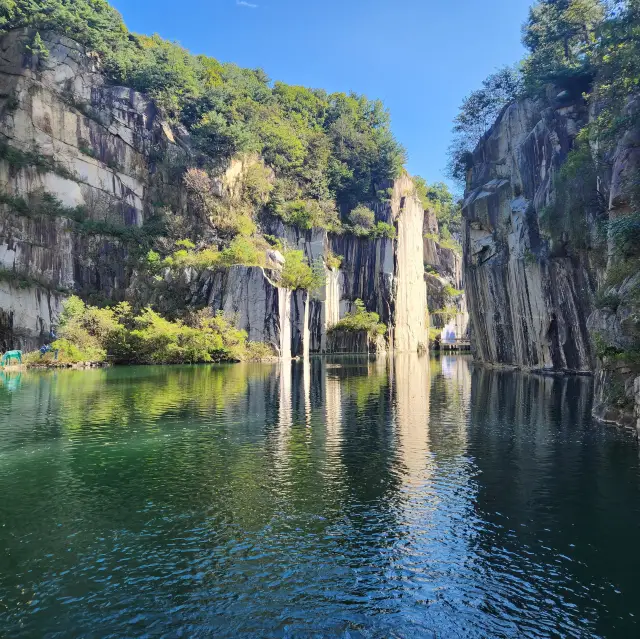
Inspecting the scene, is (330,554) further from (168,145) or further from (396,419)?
(168,145)

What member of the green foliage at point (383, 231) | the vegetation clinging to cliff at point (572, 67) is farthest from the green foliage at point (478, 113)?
the green foliage at point (383, 231)

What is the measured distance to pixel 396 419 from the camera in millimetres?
18578

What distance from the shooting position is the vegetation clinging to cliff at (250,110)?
59.2 metres

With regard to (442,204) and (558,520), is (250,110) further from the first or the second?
(558,520)

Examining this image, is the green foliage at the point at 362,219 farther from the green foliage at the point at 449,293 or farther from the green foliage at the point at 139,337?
the green foliage at the point at 139,337

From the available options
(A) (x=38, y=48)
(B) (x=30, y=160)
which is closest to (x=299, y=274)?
(B) (x=30, y=160)

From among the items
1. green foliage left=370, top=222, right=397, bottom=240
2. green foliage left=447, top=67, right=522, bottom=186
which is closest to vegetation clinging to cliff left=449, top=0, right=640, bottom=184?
Result: green foliage left=447, top=67, right=522, bottom=186

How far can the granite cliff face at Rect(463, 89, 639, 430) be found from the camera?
23.7 metres

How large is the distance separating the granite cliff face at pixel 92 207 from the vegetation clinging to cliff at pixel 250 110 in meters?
2.43

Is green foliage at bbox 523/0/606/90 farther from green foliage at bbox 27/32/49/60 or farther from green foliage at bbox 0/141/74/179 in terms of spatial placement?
green foliage at bbox 27/32/49/60

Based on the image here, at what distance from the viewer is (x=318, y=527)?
350 inches

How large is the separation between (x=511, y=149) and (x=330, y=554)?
3943cm

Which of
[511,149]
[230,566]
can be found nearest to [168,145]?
[511,149]

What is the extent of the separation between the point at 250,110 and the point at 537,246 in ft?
157
